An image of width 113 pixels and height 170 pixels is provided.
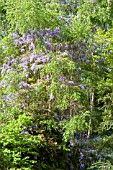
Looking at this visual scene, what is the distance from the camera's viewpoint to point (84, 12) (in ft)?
19.9

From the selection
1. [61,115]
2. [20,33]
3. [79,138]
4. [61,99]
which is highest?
[20,33]

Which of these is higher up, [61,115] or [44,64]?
[44,64]

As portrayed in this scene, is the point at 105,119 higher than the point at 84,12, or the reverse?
the point at 84,12

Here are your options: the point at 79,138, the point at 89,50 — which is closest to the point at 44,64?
the point at 89,50

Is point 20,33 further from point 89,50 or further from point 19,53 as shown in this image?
point 89,50

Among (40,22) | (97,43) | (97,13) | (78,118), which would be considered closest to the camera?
(78,118)

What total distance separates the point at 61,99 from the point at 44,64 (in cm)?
60

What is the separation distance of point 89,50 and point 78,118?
1.36 metres

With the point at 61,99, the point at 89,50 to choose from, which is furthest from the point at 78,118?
the point at 89,50

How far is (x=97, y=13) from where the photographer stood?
615 centimetres

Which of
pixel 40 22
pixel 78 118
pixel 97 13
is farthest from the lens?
pixel 97 13

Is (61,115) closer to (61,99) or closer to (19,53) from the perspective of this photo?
(61,99)

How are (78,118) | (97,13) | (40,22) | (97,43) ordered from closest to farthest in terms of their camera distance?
(78,118) → (40,22) → (97,43) → (97,13)

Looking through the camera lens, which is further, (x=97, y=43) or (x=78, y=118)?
(x=97, y=43)
